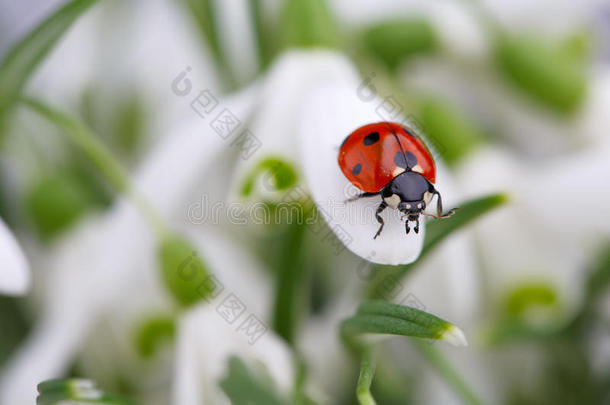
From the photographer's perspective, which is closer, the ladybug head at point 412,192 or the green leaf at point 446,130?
A: the ladybug head at point 412,192

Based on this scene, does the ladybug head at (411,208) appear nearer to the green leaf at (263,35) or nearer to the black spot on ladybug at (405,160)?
the black spot on ladybug at (405,160)

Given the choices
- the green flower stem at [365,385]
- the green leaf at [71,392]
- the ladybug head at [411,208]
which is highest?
the green leaf at [71,392]

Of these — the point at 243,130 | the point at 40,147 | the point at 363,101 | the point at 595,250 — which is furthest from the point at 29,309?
the point at 595,250

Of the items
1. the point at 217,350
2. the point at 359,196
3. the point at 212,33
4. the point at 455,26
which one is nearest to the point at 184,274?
the point at 217,350

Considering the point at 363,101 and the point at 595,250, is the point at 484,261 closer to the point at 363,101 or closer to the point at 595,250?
the point at 595,250

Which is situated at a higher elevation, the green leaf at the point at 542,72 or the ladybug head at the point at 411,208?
the green leaf at the point at 542,72

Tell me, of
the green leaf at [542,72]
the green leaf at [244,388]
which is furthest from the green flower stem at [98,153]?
the green leaf at [542,72]

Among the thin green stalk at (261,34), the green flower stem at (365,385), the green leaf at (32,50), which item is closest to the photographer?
the green flower stem at (365,385)
